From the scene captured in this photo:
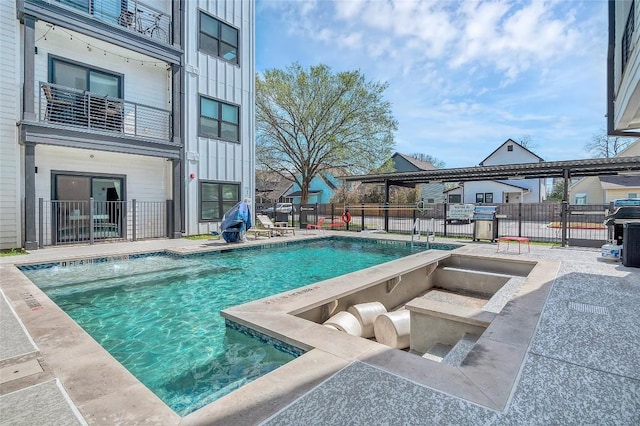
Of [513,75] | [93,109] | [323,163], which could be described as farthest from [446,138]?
[93,109]

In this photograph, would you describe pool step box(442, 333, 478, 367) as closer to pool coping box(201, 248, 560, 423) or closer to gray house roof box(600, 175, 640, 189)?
pool coping box(201, 248, 560, 423)

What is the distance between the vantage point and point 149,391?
200 centimetres

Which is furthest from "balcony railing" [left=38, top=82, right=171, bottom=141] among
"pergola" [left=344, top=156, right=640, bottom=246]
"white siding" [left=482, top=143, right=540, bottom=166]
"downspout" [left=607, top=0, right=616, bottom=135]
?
"white siding" [left=482, top=143, right=540, bottom=166]

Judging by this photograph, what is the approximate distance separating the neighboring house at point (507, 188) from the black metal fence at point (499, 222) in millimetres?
4658

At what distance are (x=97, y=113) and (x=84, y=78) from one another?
105cm

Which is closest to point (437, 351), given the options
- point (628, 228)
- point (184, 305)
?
point (184, 305)

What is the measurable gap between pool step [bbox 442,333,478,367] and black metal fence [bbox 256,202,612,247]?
741cm

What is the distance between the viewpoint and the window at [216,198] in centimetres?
1223

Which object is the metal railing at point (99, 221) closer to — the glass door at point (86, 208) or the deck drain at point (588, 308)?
the glass door at point (86, 208)

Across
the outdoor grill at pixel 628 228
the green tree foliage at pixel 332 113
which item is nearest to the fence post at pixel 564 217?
the outdoor grill at pixel 628 228

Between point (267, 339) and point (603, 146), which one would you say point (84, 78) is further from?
point (603, 146)

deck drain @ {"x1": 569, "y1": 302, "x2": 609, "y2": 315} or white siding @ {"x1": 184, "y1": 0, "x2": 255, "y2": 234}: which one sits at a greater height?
white siding @ {"x1": 184, "y1": 0, "x2": 255, "y2": 234}

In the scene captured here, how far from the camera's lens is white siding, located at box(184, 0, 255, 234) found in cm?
1166

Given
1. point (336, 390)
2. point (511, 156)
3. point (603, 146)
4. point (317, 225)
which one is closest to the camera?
point (336, 390)
